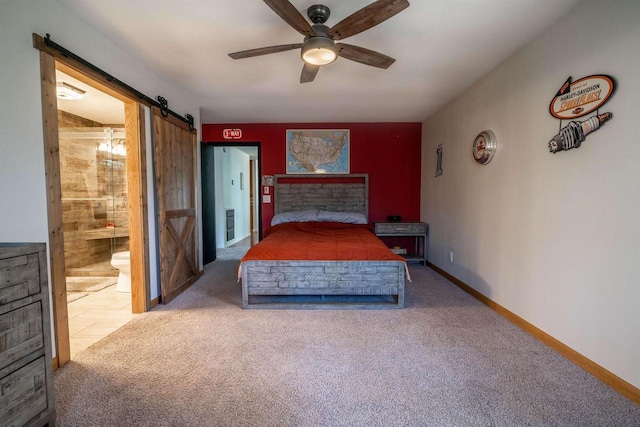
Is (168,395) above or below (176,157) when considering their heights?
below

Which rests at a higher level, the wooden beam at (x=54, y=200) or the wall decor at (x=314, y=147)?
the wall decor at (x=314, y=147)

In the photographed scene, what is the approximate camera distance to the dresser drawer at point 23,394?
1095 millimetres

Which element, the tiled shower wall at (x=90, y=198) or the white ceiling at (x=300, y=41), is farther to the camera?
the tiled shower wall at (x=90, y=198)

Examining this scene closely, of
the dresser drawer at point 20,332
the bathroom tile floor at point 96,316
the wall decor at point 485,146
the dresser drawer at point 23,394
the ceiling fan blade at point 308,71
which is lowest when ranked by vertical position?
the bathroom tile floor at point 96,316

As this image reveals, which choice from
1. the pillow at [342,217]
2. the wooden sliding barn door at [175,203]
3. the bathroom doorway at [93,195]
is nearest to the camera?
the wooden sliding barn door at [175,203]

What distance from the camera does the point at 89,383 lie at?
1.65 meters

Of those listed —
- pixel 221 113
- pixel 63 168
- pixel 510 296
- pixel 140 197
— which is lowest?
pixel 510 296

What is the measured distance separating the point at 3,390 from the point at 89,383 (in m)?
0.67

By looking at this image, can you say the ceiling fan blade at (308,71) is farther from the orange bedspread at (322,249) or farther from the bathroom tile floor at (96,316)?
the bathroom tile floor at (96,316)

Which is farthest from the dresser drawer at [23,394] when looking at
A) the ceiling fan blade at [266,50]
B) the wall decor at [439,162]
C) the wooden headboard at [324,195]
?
the wall decor at [439,162]

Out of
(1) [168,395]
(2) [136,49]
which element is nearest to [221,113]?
(2) [136,49]

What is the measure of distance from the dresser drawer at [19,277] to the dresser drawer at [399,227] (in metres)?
3.89

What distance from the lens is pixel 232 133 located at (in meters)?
4.71

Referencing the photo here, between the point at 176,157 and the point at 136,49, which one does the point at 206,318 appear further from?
the point at 136,49
